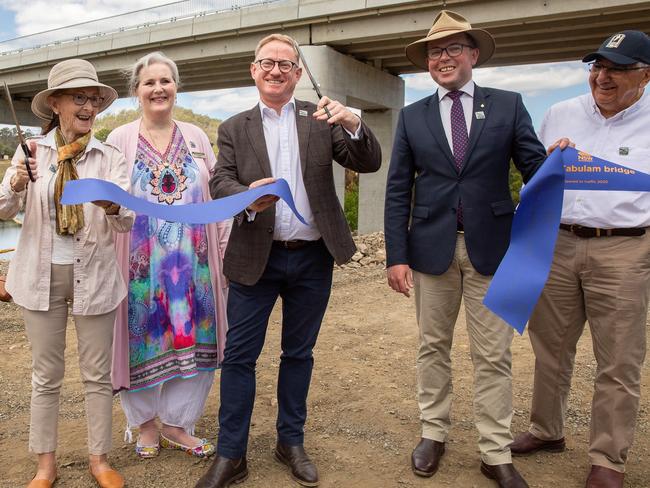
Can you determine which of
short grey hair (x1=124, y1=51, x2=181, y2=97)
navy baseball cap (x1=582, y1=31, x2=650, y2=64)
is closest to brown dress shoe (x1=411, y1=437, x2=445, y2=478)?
navy baseball cap (x1=582, y1=31, x2=650, y2=64)

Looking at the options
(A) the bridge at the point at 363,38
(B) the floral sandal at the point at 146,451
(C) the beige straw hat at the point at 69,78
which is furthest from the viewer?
(A) the bridge at the point at 363,38


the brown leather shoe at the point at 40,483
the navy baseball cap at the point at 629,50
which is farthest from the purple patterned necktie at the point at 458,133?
the brown leather shoe at the point at 40,483

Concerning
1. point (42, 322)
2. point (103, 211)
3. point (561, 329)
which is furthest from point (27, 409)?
point (561, 329)

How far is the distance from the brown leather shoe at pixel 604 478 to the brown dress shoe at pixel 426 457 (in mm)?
780

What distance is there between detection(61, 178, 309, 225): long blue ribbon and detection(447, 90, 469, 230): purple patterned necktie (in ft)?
2.75

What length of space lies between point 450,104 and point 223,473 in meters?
2.24

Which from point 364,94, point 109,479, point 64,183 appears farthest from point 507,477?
point 364,94

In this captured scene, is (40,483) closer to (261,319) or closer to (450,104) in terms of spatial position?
(261,319)

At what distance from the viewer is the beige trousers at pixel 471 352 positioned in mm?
2939

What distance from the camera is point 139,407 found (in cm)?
332

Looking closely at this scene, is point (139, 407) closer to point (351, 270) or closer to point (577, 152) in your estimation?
point (577, 152)

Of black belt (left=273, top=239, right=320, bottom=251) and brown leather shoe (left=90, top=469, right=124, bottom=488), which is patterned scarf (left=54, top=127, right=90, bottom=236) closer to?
black belt (left=273, top=239, right=320, bottom=251)

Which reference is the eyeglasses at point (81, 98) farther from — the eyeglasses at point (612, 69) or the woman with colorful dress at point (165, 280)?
the eyeglasses at point (612, 69)

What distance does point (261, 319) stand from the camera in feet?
9.62
